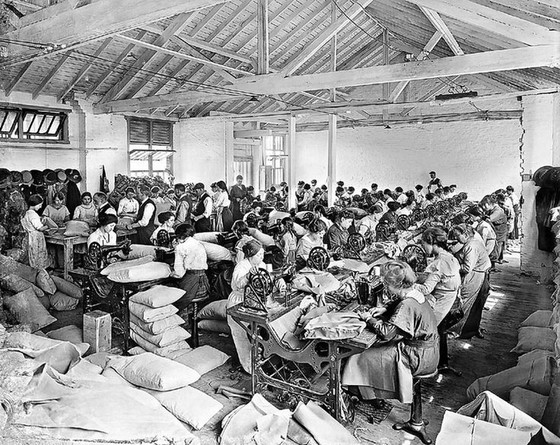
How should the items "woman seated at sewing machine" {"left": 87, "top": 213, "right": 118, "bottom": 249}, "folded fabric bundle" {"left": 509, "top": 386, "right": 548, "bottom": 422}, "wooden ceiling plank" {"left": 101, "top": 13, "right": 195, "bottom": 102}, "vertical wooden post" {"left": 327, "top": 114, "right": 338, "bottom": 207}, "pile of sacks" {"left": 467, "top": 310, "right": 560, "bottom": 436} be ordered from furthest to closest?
"vertical wooden post" {"left": 327, "top": 114, "right": 338, "bottom": 207} → "wooden ceiling plank" {"left": 101, "top": 13, "right": 195, "bottom": 102} → "woman seated at sewing machine" {"left": 87, "top": 213, "right": 118, "bottom": 249} → "folded fabric bundle" {"left": 509, "top": 386, "right": 548, "bottom": 422} → "pile of sacks" {"left": 467, "top": 310, "right": 560, "bottom": 436}

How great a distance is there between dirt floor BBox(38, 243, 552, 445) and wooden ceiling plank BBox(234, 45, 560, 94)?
319 cm

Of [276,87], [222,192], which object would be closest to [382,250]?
[276,87]

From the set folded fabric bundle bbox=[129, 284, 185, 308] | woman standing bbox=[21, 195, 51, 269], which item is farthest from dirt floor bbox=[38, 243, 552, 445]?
woman standing bbox=[21, 195, 51, 269]

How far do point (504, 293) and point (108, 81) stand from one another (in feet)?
31.4

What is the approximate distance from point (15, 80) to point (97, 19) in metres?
7.52

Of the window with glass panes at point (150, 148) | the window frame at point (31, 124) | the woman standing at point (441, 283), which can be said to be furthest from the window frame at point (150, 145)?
the woman standing at point (441, 283)

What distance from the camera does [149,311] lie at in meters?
4.79

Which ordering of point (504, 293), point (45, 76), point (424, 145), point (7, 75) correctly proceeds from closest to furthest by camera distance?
point (504, 293), point (7, 75), point (45, 76), point (424, 145)

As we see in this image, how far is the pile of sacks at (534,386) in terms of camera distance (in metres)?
2.94

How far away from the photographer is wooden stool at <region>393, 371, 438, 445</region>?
11.8ft

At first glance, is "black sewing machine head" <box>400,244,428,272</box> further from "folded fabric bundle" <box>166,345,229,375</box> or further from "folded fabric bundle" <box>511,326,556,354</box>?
"folded fabric bundle" <box>166,345,229,375</box>

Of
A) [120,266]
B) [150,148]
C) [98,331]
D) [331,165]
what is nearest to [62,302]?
[120,266]

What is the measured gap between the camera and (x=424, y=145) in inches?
607

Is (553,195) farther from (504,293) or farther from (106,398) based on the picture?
(106,398)
